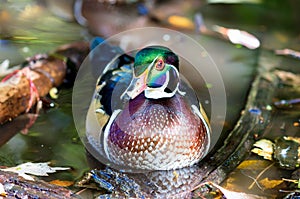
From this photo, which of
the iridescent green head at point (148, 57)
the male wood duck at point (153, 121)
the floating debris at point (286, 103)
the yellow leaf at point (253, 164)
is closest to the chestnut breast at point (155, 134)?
the male wood duck at point (153, 121)

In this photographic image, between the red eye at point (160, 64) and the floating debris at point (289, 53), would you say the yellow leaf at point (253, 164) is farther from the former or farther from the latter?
the floating debris at point (289, 53)

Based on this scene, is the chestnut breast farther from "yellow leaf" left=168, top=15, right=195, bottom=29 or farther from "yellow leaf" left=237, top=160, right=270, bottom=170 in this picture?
"yellow leaf" left=168, top=15, right=195, bottom=29

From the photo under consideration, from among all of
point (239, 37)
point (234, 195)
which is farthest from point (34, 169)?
point (239, 37)

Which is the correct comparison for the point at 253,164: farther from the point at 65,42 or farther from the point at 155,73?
the point at 65,42

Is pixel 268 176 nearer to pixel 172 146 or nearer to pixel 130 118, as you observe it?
pixel 172 146

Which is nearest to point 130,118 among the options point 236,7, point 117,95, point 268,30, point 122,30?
point 117,95

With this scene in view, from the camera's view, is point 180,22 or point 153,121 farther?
point 180,22
